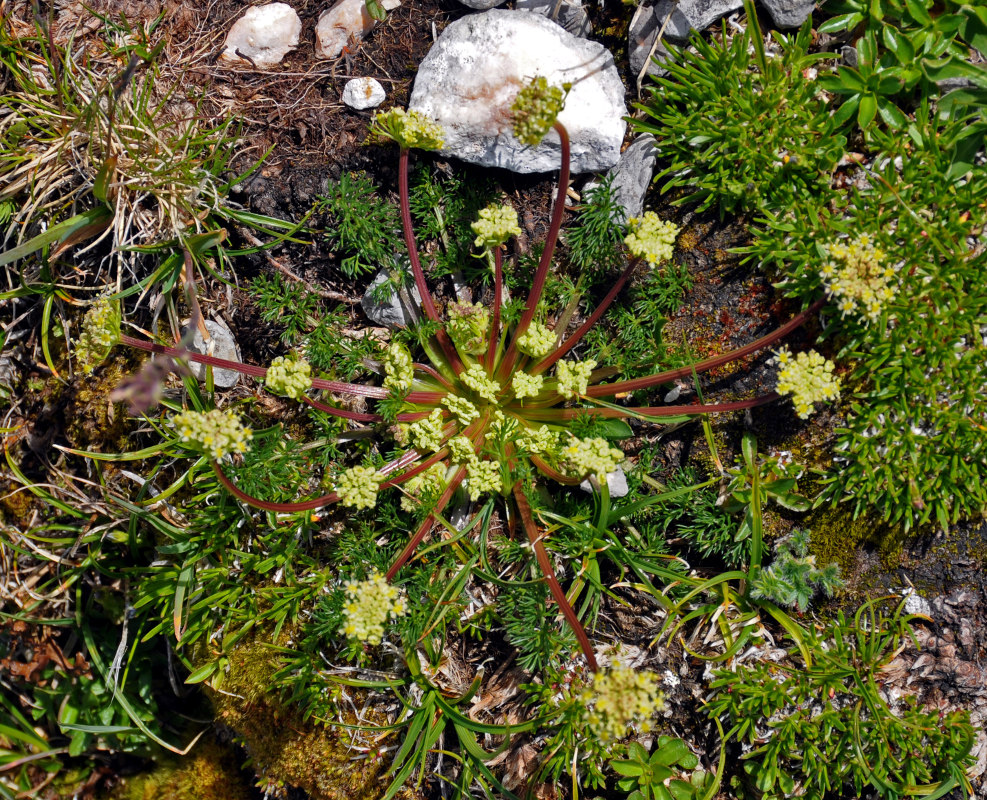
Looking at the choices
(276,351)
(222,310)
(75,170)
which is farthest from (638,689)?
(75,170)

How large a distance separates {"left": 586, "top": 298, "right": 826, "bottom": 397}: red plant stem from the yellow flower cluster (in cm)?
16

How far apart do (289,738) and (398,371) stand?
2.68 meters

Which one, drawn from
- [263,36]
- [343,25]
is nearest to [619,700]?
[343,25]

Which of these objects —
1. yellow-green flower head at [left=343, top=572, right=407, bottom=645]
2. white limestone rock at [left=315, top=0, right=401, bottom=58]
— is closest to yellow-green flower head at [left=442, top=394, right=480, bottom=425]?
yellow-green flower head at [left=343, top=572, right=407, bottom=645]

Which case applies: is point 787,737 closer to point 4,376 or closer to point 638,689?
point 638,689

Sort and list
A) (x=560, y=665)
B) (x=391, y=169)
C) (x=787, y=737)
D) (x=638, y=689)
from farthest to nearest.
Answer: (x=391, y=169) → (x=560, y=665) → (x=787, y=737) → (x=638, y=689)

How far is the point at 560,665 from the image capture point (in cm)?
427

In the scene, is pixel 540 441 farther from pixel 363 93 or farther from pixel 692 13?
pixel 692 13

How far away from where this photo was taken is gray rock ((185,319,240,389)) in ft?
15.0

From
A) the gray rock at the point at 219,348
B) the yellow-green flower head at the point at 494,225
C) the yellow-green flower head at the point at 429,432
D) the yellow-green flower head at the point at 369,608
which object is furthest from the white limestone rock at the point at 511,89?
the yellow-green flower head at the point at 369,608

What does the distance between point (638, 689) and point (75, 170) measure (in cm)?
488

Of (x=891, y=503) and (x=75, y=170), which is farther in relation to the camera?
(x=75, y=170)

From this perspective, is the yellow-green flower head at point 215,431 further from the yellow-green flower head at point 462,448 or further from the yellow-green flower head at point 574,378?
the yellow-green flower head at point 574,378

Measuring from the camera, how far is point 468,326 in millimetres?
4383
